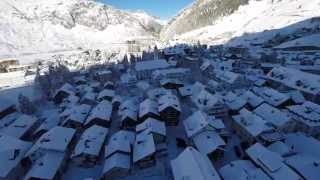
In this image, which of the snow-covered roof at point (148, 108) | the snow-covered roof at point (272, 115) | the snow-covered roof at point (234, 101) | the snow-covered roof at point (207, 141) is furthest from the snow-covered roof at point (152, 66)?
the snow-covered roof at point (207, 141)

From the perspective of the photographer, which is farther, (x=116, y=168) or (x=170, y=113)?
(x=170, y=113)

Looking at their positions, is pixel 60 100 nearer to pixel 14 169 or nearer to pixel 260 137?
pixel 14 169

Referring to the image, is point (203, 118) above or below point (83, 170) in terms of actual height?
above

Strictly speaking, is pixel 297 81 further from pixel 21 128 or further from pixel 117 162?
pixel 21 128

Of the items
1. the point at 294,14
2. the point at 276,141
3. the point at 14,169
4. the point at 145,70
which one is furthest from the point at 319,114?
the point at 294,14

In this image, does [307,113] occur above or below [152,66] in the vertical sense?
below

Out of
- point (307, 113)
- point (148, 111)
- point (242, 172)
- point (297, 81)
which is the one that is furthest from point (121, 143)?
point (297, 81)
